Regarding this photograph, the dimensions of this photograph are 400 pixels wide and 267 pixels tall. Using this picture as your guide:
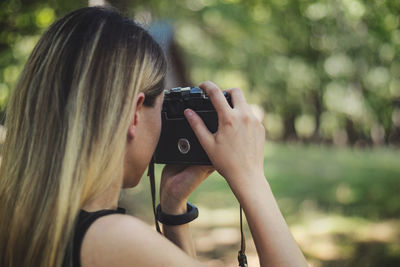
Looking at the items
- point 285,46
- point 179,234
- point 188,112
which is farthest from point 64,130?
point 285,46

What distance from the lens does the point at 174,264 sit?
0.99 metres

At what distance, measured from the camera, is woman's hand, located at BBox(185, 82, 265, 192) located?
1.21m

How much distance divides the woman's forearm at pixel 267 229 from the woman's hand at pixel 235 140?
0.15 ft

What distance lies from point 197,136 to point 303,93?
965 centimetres

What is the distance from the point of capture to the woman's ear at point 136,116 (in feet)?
3.75

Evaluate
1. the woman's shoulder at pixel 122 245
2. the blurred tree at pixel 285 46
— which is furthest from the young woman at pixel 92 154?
the blurred tree at pixel 285 46

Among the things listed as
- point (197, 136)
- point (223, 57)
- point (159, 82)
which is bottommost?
point (223, 57)

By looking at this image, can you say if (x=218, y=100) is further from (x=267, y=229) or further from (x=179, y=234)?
(x=179, y=234)

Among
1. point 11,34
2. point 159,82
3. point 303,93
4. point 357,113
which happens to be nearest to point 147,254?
point 159,82

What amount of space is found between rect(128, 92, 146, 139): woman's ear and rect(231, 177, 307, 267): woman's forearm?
1.21 ft

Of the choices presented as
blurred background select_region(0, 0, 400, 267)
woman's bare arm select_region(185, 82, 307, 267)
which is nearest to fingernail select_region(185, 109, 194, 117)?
woman's bare arm select_region(185, 82, 307, 267)

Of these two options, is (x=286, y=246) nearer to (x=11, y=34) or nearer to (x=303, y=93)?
(x=11, y=34)

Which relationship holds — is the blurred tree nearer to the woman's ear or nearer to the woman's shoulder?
the woman's ear

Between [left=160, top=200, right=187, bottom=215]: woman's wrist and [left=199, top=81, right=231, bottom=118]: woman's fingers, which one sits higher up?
[left=199, top=81, right=231, bottom=118]: woman's fingers
